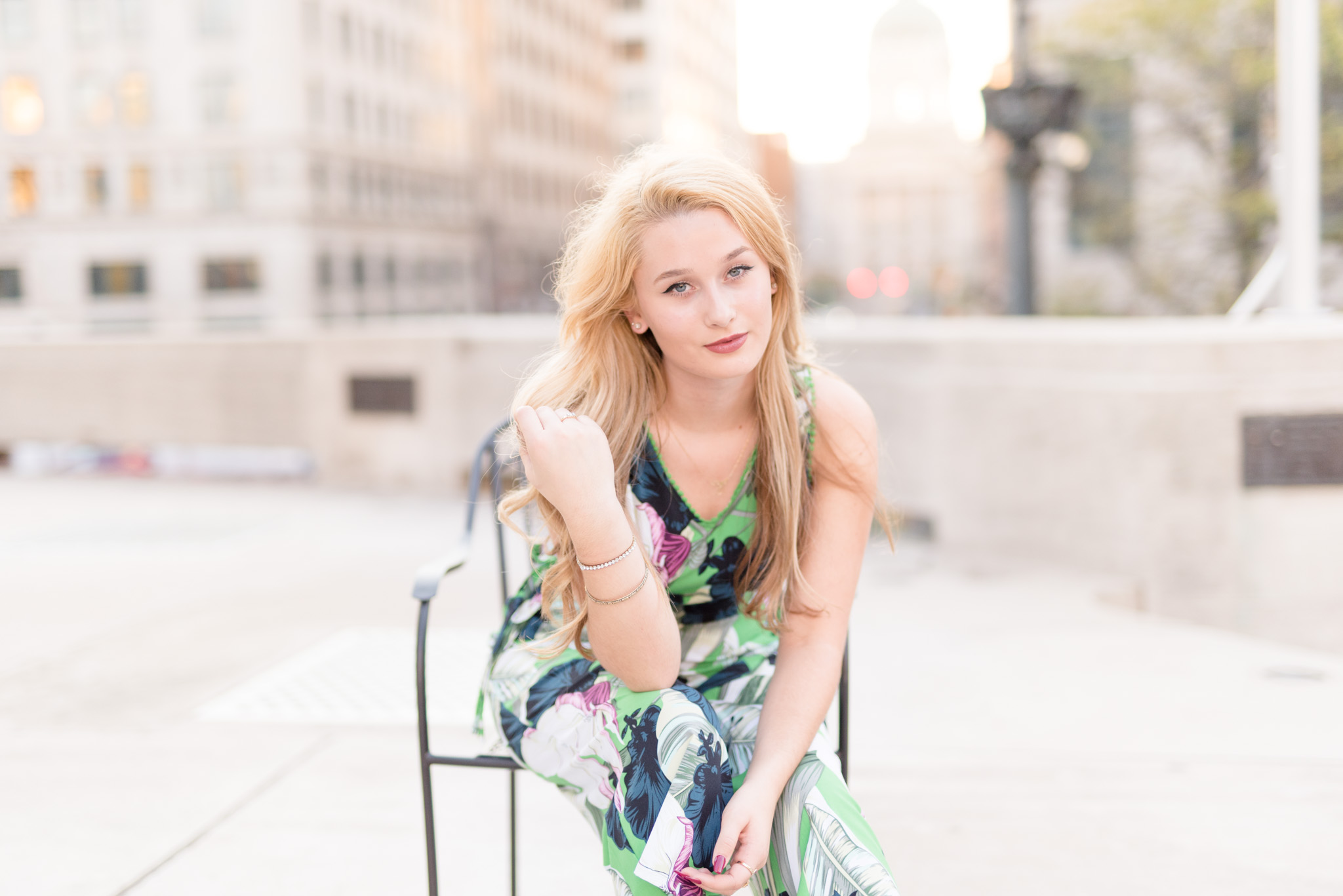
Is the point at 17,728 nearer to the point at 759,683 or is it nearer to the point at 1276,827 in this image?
the point at 759,683


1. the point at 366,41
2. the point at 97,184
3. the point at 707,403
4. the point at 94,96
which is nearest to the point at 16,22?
the point at 94,96

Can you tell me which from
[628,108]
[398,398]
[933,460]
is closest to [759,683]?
[933,460]

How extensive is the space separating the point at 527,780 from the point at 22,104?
60.0 metres

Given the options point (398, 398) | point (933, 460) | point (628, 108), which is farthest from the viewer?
point (628, 108)

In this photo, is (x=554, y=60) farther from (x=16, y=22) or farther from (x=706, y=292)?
(x=706, y=292)

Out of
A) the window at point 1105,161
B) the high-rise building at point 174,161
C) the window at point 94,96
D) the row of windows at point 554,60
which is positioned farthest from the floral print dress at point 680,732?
the row of windows at point 554,60

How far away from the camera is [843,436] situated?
7.25 feet

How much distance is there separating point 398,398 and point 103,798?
5.80 meters

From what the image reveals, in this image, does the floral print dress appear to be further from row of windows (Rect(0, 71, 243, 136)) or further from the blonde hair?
row of windows (Rect(0, 71, 243, 136))

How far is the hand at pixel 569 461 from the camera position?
189cm

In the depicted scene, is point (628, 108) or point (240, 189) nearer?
point (240, 189)

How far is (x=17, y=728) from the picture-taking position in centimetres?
387

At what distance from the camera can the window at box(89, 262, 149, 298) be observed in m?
52.2

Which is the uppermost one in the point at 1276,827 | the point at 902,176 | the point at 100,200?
the point at 902,176
